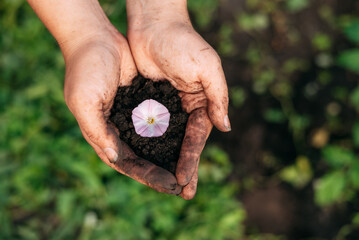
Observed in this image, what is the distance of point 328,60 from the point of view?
10.4 feet

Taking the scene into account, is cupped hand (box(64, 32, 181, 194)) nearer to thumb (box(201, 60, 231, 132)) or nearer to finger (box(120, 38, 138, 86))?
finger (box(120, 38, 138, 86))

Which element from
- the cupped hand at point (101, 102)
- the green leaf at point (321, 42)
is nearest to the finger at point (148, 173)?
the cupped hand at point (101, 102)

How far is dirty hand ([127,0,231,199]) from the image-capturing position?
1.71m

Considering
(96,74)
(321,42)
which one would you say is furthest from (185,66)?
(321,42)

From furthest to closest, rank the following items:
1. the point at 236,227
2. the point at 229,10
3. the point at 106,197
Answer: the point at 229,10, the point at 236,227, the point at 106,197

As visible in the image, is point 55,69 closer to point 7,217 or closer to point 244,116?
point 7,217

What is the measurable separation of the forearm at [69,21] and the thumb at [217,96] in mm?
773

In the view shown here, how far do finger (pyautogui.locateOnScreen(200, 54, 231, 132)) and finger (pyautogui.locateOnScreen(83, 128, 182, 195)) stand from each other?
0.42m

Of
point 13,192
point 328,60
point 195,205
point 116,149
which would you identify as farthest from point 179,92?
point 328,60

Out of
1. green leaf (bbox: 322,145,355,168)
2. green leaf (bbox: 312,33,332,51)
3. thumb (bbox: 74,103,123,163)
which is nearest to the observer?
thumb (bbox: 74,103,123,163)

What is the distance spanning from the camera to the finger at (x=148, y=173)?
158 cm

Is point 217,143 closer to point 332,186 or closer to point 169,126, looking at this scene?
point 332,186

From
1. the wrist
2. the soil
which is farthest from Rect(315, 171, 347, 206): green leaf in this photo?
the wrist

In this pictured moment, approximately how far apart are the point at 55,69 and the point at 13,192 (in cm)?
110
